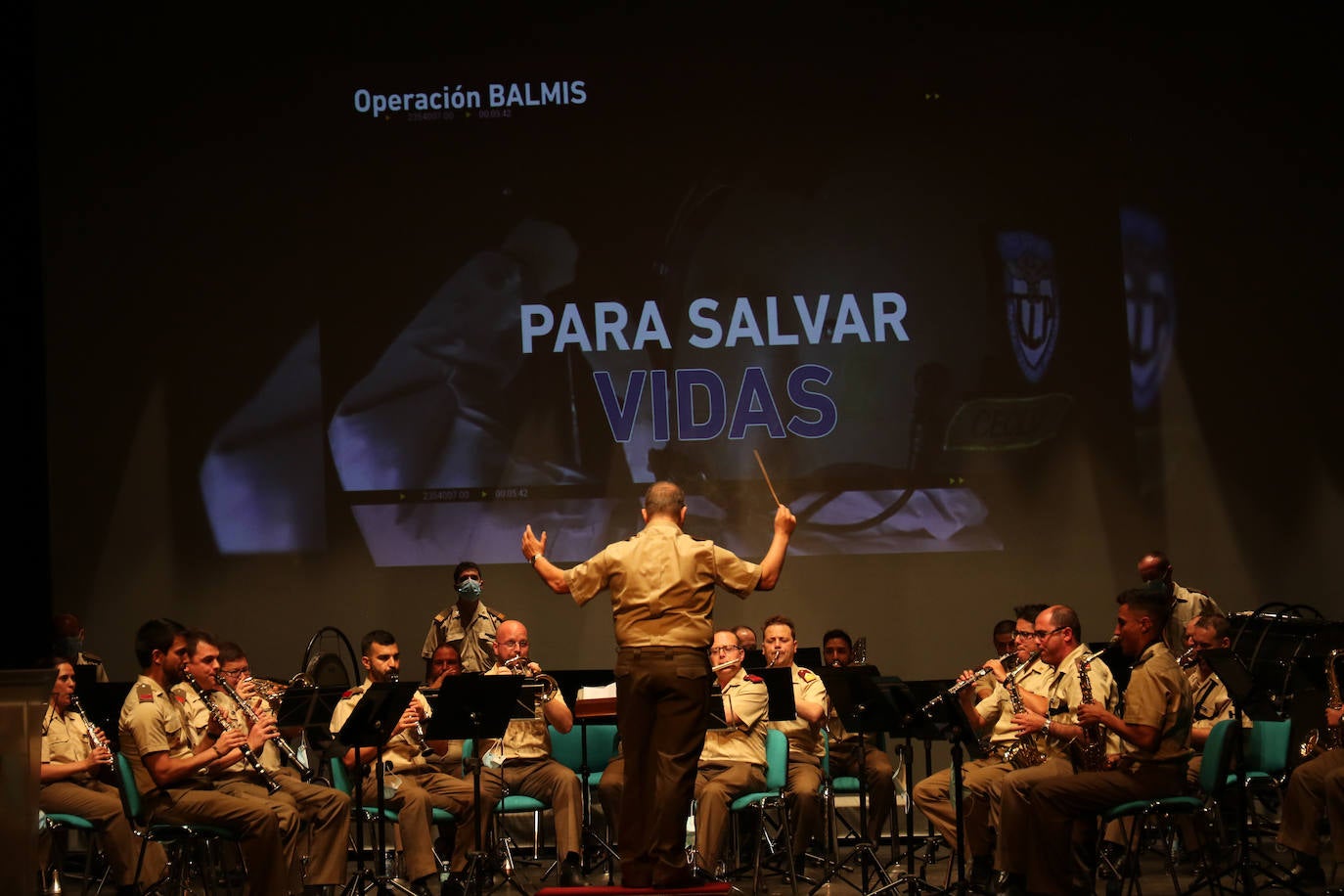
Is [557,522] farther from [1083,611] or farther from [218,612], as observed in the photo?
[1083,611]

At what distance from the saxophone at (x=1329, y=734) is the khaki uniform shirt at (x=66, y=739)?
19.1 feet

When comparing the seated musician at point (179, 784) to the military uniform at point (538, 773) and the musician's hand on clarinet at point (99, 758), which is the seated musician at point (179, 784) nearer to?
the musician's hand on clarinet at point (99, 758)

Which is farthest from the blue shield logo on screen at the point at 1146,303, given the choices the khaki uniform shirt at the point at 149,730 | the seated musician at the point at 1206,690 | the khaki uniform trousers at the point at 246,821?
the khaki uniform shirt at the point at 149,730

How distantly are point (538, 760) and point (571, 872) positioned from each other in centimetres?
69

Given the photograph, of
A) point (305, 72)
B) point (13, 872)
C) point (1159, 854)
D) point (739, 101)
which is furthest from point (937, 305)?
point (13, 872)

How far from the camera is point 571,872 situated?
7.06 metres

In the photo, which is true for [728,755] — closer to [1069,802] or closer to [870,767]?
[870,767]

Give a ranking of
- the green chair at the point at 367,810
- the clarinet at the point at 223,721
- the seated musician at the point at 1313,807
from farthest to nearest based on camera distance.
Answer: the green chair at the point at 367,810
the seated musician at the point at 1313,807
the clarinet at the point at 223,721

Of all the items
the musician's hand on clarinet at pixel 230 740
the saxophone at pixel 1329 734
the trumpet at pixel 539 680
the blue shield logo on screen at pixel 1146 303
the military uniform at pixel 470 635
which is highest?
the blue shield logo on screen at pixel 1146 303

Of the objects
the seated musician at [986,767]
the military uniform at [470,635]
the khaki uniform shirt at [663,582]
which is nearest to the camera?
the khaki uniform shirt at [663,582]

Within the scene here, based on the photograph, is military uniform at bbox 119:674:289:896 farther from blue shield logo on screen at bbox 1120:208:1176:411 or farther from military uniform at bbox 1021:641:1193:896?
blue shield logo on screen at bbox 1120:208:1176:411

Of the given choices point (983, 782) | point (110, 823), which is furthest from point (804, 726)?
point (110, 823)

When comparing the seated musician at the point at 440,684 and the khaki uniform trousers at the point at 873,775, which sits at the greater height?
the seated musician at the point at 440,684

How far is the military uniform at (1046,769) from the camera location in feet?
21.0
